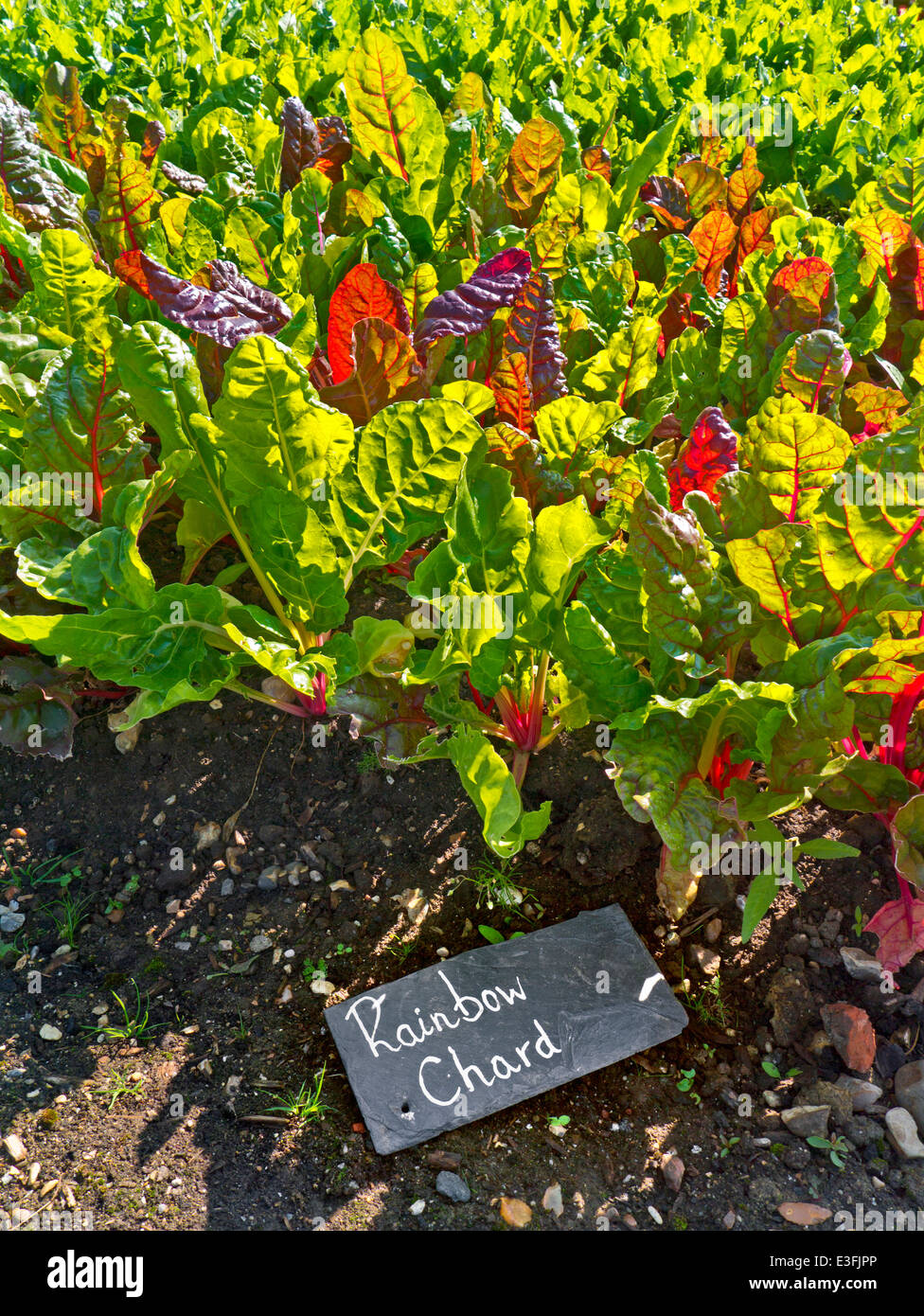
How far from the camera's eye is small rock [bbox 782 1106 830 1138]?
1485 mm

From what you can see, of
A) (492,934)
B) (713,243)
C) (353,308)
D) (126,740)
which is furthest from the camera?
(713,243)

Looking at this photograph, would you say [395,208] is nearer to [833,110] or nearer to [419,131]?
[419,131]

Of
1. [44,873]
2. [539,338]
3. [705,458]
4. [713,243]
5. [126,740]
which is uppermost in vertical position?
[713,243]

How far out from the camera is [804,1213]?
140 centimetres

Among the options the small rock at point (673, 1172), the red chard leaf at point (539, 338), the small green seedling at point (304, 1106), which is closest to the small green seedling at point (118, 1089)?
the small green seedling at point (304, 1106)

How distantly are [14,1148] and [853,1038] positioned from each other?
4.44ft

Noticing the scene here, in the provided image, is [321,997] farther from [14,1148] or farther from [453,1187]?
[14,1148]

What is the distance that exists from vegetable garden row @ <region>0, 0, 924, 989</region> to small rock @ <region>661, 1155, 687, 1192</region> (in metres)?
0.38

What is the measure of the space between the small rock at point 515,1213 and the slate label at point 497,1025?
13 centimetres

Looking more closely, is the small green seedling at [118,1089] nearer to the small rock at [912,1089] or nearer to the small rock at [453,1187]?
the small rock at [453,1187]

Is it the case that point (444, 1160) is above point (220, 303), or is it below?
below

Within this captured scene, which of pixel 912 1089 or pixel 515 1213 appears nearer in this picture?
pixel 515 1213

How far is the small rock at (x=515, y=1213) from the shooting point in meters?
1.39

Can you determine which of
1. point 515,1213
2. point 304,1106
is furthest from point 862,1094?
point 304,1106
